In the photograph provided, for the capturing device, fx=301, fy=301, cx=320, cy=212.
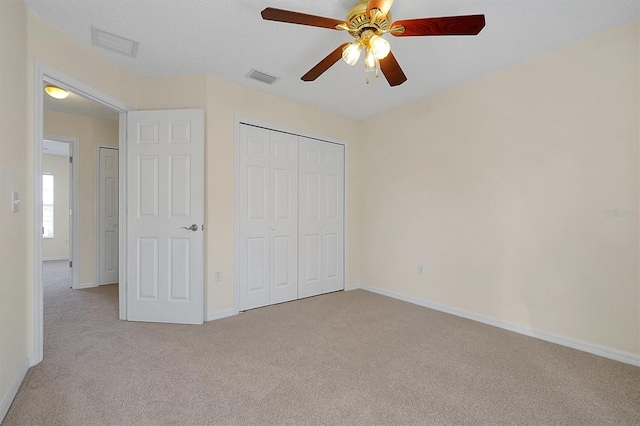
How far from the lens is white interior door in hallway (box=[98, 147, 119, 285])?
4496 millimetres

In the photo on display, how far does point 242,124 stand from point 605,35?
3.24 meters

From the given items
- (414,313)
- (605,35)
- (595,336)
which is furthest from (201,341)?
(605,35)

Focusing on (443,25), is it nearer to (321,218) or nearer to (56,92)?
(321,218)

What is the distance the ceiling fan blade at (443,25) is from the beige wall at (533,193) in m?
1.39

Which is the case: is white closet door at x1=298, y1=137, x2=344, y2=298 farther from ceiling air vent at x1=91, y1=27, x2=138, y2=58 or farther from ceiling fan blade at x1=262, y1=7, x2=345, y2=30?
ceiling fan blade at x1=262, y1=7, x2=345, y2=30

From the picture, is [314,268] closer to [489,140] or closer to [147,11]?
[489,140]

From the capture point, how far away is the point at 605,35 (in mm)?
2297

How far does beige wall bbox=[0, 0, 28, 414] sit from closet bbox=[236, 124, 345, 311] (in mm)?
1684

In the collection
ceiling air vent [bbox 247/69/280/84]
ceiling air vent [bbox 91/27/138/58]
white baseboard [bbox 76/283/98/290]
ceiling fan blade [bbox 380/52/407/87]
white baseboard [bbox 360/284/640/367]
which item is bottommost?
white baseboard [bbox 76/283/98/290]

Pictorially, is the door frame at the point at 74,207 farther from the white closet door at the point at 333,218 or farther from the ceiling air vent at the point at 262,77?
the white closet door at the point at 333,218

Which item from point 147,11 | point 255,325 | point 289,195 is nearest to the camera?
point 147,11

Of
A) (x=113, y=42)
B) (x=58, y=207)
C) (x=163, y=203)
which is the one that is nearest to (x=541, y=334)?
(x=163, y=203)

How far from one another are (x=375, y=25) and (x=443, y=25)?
0.40 m

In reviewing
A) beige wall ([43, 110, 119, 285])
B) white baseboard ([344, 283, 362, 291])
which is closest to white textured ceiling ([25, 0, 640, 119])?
beige wall ([43, 110, 119, 285])
